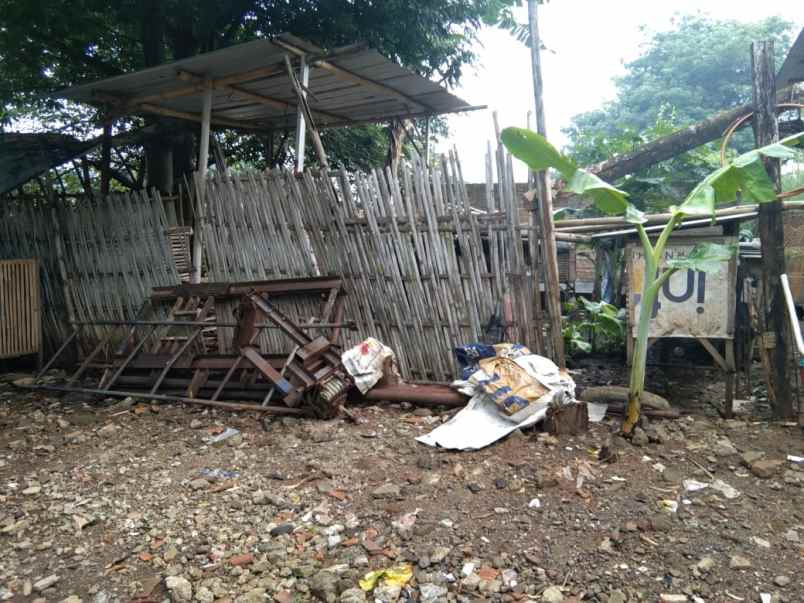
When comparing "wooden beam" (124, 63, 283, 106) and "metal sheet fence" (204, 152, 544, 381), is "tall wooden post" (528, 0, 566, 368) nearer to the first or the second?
"metal sheet fence" (204, 152, 544, 381)

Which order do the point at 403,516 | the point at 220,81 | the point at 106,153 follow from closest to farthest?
the point at 403,516
the point at 220,81
the point at 106,153

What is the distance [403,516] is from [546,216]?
2608 millimetres

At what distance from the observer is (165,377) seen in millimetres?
5453

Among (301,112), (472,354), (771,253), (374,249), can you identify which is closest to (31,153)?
(301,112)

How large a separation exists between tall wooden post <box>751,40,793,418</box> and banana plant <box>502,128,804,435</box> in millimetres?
436

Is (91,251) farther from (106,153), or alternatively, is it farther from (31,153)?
(106,153)

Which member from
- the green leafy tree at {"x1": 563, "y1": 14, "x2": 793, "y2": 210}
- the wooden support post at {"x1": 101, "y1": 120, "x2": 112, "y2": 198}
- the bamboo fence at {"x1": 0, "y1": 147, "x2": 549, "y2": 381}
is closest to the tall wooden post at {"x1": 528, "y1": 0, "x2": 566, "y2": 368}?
the bamboo fence at {"x1": 0, "y1": 147, "x2": 549, "y2": 381}

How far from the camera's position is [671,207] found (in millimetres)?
3803

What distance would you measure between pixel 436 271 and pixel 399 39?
4367mm

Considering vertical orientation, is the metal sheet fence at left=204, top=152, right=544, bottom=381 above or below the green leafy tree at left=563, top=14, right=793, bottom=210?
below

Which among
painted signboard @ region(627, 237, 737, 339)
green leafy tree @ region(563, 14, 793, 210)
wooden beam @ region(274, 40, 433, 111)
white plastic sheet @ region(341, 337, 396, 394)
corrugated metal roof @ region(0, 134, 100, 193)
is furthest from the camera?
green leafy tree @ region(563, 14, 793, 210)

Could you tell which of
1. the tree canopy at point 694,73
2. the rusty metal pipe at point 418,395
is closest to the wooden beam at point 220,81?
the rusty metal pipe at point 418,395

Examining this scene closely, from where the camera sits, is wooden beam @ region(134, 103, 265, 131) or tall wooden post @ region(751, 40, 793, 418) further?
wooden beam @ region(134, 103, 265, 131)

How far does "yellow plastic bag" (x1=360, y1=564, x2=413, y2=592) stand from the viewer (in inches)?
99.0
